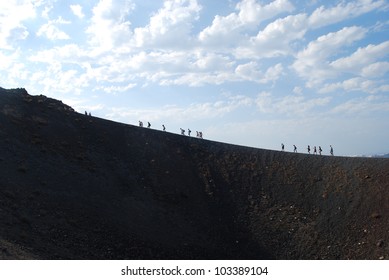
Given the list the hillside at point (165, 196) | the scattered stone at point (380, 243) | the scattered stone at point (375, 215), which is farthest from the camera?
the scattered stone at point (375, 215)

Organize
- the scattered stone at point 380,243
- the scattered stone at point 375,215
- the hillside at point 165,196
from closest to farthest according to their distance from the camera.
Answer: the hillside at point 165,196, the scattered stone at point 380,243, the scattered stone at point 375,215

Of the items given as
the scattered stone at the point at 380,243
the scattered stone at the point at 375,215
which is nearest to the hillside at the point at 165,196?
A: the scattered stone at the point at 375,215

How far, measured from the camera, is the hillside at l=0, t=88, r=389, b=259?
1330 inches

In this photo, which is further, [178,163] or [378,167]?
[178,163]

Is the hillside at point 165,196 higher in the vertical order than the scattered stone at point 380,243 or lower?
higher

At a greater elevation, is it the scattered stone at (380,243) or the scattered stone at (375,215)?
the scattered stone at (375,215)

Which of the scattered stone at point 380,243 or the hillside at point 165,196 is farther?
the scattered stone at point 380,243

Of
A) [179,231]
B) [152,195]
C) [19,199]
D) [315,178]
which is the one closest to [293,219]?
[315,178]

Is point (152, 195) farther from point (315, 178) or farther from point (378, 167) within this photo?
point (378, 167)

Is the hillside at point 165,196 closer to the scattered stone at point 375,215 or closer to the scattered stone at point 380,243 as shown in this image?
the scattered stone at point 375,215

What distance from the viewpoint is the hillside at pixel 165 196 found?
1330 inches

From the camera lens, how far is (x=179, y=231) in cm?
3941

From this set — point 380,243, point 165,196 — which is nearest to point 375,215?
point 380,243

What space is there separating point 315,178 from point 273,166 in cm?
591
